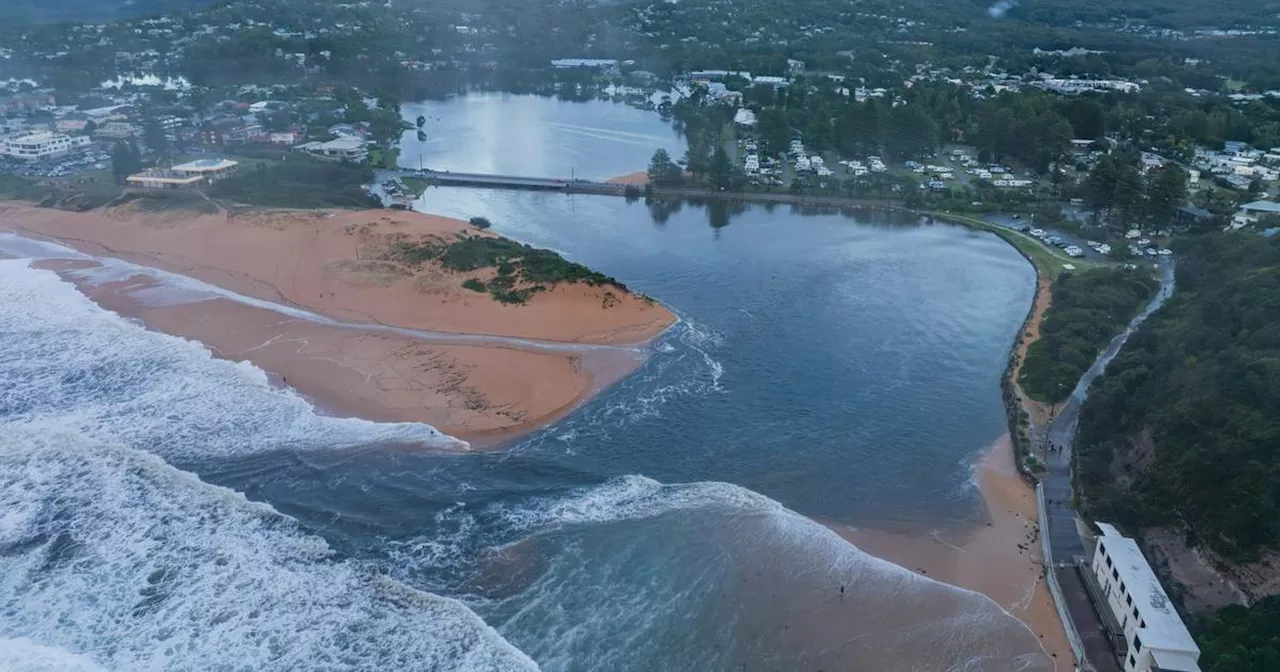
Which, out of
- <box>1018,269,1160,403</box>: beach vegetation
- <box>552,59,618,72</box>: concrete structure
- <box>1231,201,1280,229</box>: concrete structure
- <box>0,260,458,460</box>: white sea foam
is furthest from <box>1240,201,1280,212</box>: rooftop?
<box>552,59,618,72</box>: concrete structure

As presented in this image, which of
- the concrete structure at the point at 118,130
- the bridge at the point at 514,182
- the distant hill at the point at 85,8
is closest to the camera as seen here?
the bridge at the point at 514,182

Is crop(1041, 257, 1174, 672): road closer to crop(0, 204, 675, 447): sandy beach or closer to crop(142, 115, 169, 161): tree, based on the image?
crop(0, 204, 675, 447): sandy beach

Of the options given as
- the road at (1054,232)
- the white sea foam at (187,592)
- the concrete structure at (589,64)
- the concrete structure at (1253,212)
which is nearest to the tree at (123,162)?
the white sea foam at (187,592)

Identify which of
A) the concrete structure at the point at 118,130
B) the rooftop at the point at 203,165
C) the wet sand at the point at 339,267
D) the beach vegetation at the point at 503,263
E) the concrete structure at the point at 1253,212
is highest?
the concrete structure at the point at 1253,212

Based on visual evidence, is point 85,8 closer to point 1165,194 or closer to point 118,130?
point 118,130

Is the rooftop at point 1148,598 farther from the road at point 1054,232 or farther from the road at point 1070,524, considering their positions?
the road at point 1054,232

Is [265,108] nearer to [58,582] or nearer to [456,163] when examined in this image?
[456,163]

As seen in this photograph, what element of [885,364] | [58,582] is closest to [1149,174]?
[885,364]
